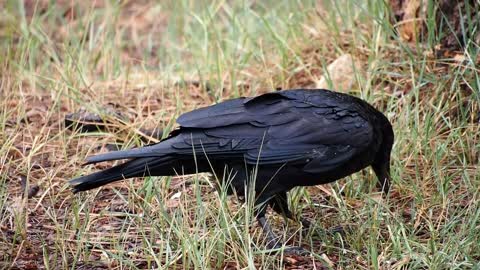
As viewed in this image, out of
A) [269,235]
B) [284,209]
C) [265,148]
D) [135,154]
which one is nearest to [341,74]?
[284,209]

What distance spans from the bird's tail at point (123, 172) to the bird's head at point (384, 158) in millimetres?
1126

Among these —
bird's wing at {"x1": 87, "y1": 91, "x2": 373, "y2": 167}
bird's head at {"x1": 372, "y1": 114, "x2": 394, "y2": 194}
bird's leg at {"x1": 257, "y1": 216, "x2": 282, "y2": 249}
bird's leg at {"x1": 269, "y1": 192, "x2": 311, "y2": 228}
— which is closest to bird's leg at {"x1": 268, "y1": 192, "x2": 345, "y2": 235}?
bird's leg at {"x1": 269, "y1": 192, "x2": 311, "y2": 228}

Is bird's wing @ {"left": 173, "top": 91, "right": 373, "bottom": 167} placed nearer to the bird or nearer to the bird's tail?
the bird

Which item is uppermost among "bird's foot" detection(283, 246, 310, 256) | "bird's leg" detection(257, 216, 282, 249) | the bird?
the bird

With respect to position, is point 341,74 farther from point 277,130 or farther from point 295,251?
point 295,251

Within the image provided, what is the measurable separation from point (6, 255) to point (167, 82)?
7.51ft

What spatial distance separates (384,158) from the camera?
15.1ft

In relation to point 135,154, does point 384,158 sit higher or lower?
lower

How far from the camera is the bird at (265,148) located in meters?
4.16

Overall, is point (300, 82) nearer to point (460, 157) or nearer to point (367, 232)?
point (460, 157)

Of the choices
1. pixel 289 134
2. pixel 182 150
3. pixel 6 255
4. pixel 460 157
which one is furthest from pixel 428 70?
pixel 6 255

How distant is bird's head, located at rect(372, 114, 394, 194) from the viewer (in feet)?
14.9

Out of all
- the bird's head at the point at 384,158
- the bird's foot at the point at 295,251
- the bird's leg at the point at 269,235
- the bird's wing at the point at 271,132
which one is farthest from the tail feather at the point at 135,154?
the bird's head at the point at 384,158

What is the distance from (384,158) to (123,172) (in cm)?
136
